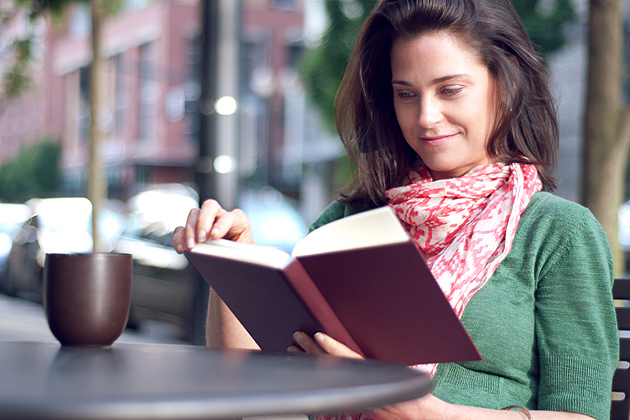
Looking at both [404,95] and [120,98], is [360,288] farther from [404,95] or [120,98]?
[120,98]

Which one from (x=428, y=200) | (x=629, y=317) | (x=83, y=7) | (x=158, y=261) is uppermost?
(x=83, y=7)

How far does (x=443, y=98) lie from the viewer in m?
1.79

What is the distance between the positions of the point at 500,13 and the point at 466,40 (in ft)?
0.54

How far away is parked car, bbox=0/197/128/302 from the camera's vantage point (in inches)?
384

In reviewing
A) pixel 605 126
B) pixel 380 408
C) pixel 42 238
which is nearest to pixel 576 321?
pixel 380 408

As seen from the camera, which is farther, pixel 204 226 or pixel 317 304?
pixel 204 226

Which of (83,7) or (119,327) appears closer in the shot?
(119,327)

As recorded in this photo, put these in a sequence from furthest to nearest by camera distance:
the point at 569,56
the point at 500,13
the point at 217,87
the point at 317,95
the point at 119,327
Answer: the point at 569,56, the point at 317,95, the point at 217,87, the point at 500,13, the point at 119,327

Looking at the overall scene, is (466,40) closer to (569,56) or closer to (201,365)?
(201,365)

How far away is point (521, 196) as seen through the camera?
1763 millimetres

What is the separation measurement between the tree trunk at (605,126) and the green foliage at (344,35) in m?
5.31

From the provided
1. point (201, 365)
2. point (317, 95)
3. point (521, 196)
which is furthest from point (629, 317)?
point (317, 95)

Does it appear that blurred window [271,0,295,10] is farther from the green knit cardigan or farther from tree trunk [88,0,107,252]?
the green knit cardigan

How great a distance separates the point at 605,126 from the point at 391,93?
1.37 meters
